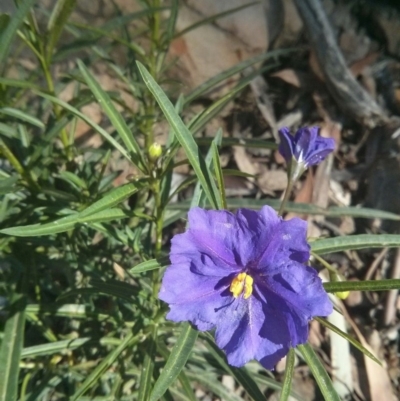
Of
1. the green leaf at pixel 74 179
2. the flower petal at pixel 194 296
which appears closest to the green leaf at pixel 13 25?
the green leaf at pixel 74 179

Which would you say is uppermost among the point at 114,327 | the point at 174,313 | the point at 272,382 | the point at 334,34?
the point at 334,34

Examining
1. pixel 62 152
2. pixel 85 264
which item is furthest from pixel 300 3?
pixel 85 264

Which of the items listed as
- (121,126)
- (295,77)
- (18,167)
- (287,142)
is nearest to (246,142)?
(287,142)

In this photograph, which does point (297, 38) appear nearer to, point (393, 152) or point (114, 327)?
point (393, 152)

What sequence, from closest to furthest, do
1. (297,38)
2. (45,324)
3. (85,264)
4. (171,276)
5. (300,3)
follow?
(171,276), (85,264), (45,324), (300,3), (297,38)

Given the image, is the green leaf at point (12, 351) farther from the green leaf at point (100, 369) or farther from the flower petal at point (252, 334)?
the flower petal at point (252, 334)

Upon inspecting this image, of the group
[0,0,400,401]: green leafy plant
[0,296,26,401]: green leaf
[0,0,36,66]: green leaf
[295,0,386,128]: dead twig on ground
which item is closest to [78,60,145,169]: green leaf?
[0,0,400,401]: green leafy plant
